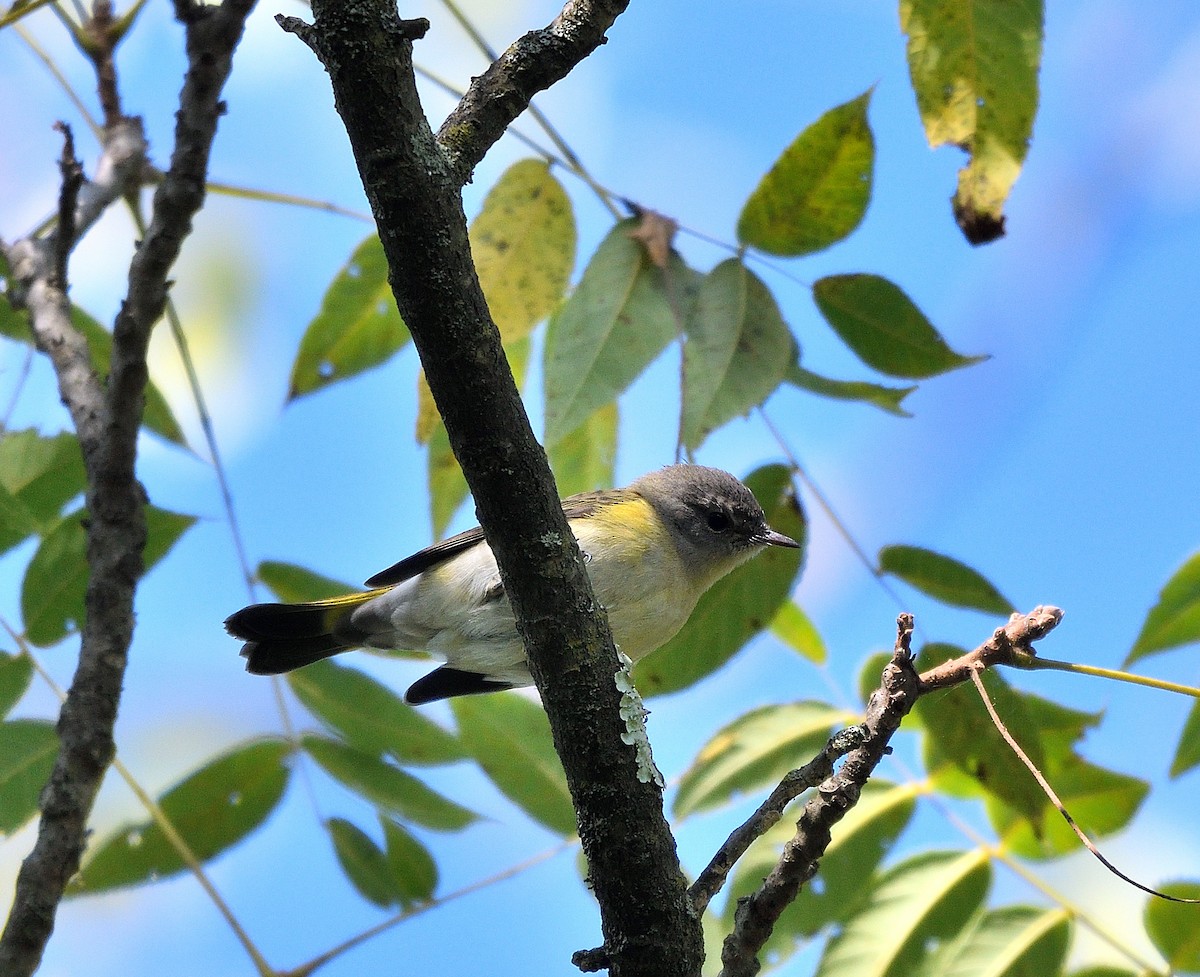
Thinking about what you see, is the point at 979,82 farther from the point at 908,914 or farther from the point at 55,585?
the point at 55,585

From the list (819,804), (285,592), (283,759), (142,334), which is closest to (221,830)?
(283,759)

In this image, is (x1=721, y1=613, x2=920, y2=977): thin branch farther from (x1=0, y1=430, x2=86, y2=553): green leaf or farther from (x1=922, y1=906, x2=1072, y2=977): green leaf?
(x1=0, y1=430, x2=86, y2=553): green leaf

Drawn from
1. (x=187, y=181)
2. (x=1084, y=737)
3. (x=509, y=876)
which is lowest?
(x=1084, y=737)

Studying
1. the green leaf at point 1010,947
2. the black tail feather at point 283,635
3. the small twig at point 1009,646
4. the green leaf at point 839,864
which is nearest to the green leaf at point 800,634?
the green leaf at point 839,864

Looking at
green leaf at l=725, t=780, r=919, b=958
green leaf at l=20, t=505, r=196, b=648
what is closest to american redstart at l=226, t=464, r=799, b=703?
green leaf at l=20, t=505, r=196, b=648

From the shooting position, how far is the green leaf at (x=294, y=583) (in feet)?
12.5

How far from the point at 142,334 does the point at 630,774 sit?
1.76 meters

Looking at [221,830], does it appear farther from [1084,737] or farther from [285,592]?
[1084,737]

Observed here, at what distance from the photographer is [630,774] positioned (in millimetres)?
2342

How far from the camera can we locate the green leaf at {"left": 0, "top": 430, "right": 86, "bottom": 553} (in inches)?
134

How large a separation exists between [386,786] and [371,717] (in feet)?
0.67

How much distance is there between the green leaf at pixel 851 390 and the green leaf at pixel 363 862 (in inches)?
71.4

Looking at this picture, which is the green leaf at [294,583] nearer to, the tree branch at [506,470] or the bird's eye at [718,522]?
the bird's eye at [718,522]

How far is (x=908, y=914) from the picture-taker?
11.3ft
